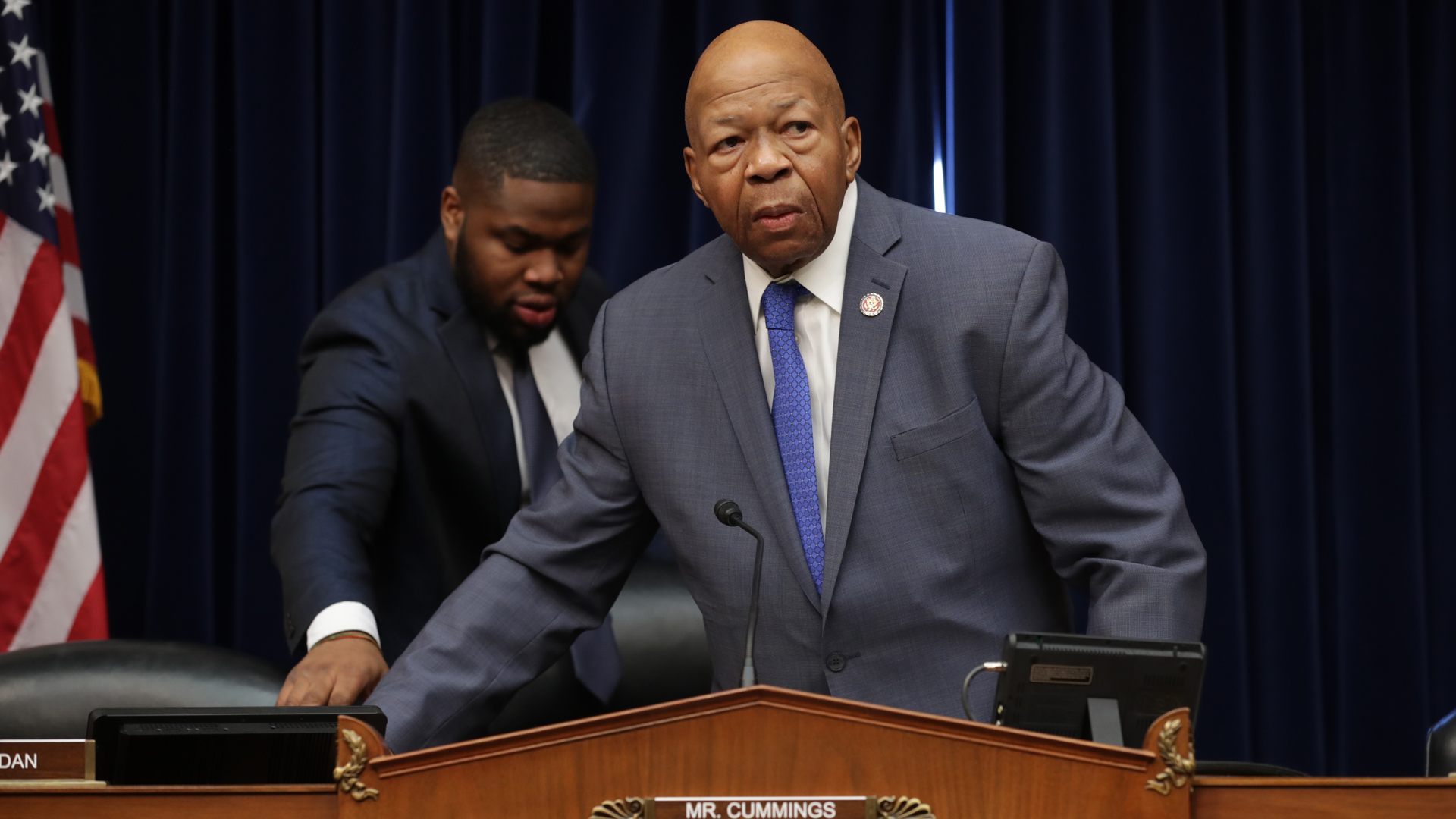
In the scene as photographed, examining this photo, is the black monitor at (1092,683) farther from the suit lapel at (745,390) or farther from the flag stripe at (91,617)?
the flag stripe at (91,617)

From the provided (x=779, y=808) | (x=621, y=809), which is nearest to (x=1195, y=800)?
(x=779, y=808)

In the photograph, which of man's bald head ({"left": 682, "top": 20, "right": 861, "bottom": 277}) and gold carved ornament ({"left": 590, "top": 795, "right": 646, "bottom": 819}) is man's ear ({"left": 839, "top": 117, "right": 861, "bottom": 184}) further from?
gold carved ornament ({"left": 590, "top": 795, "right": 646, "bottom": 819})

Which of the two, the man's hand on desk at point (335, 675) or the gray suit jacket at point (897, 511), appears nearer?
the gray suit jacket at point (897, 511)

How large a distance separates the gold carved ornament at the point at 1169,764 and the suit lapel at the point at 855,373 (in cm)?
73

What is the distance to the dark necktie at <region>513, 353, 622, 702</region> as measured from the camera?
3.00 m

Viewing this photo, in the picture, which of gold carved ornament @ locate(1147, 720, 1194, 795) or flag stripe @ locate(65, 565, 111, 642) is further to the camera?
flag stripe @ locate(65, 565, 111, 642)

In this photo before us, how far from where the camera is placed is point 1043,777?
126 centimetres

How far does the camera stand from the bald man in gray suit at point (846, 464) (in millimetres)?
1903

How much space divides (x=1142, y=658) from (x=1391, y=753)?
3.05 m

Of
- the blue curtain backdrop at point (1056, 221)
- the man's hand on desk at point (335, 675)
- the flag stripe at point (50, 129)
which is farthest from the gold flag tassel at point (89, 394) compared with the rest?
the man's hand on desk at point (335, 675)

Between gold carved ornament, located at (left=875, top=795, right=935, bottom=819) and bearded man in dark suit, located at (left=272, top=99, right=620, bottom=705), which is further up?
bearded man in dark suit, located at (left=272, top=99, right=620, bottom=705)

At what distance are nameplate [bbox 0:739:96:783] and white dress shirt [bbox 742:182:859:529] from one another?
40.0 inches

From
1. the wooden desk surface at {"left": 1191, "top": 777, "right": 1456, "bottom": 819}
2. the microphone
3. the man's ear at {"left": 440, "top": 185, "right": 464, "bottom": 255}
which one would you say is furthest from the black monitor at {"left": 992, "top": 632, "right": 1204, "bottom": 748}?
the man's ear at {"left": 440, "top": 185, "right": 464, "bottom": 255}

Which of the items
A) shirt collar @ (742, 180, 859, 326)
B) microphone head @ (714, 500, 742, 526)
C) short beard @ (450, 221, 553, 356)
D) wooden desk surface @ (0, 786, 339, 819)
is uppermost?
short beard @ (450, 221, 553, 356)
